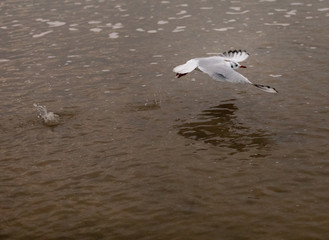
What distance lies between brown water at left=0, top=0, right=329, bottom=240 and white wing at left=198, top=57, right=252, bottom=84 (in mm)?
1100

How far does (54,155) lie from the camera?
32.6 feet

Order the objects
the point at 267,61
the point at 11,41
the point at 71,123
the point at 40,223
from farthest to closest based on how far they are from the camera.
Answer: the point at 11,41 → the point at 267,61 → the point at 71,123 → the point at 40,223

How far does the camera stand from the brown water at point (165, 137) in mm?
7371

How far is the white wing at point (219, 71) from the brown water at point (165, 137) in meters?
1.10

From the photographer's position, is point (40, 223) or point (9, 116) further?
point (9, 116)

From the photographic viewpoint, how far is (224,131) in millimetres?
10570

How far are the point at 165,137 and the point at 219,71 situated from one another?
197 centimetres

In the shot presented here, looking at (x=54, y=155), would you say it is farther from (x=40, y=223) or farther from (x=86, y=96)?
(x=86, y=96)

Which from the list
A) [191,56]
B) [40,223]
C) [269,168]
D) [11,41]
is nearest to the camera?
[40,223]

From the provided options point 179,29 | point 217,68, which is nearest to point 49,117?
point 217,68

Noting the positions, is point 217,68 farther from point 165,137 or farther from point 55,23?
point 55,23

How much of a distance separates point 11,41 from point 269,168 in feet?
48.8

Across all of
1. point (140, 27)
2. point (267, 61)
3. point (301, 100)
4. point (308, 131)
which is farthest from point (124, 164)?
point (140, 27)

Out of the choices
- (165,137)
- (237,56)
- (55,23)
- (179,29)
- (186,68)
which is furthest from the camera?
(55,23)
